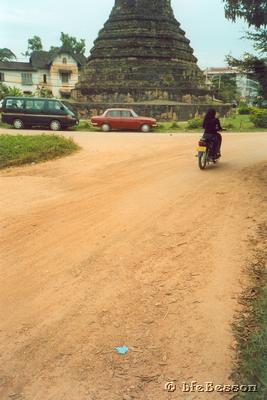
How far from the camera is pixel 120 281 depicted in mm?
4391

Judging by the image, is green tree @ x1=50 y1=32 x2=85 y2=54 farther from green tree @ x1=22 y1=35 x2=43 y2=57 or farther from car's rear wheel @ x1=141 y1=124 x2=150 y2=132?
car's rear wheel @ x1=141 y1=124 x2=150 y2=132

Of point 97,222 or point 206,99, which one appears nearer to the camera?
point 97,222

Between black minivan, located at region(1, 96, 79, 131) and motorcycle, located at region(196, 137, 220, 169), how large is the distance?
38.2 feet

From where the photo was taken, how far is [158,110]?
2544 centimetres

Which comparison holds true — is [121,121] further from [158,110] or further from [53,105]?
[158,110]

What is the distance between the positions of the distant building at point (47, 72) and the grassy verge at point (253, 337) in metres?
53.9

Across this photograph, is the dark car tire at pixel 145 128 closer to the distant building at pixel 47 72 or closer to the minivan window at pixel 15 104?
the minivan window at pixel 15 104

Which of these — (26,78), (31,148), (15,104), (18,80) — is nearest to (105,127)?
(15,104)

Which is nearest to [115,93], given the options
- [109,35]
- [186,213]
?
[109,35]

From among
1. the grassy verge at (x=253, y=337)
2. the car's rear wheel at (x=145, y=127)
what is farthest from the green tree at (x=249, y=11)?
the car's rear wheel at (x=145, y=127)

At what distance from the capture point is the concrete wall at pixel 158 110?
83.1ft

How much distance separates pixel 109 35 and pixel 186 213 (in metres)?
24.0

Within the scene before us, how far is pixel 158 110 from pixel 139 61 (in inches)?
148

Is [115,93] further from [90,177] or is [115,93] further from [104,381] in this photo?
[104,381]
